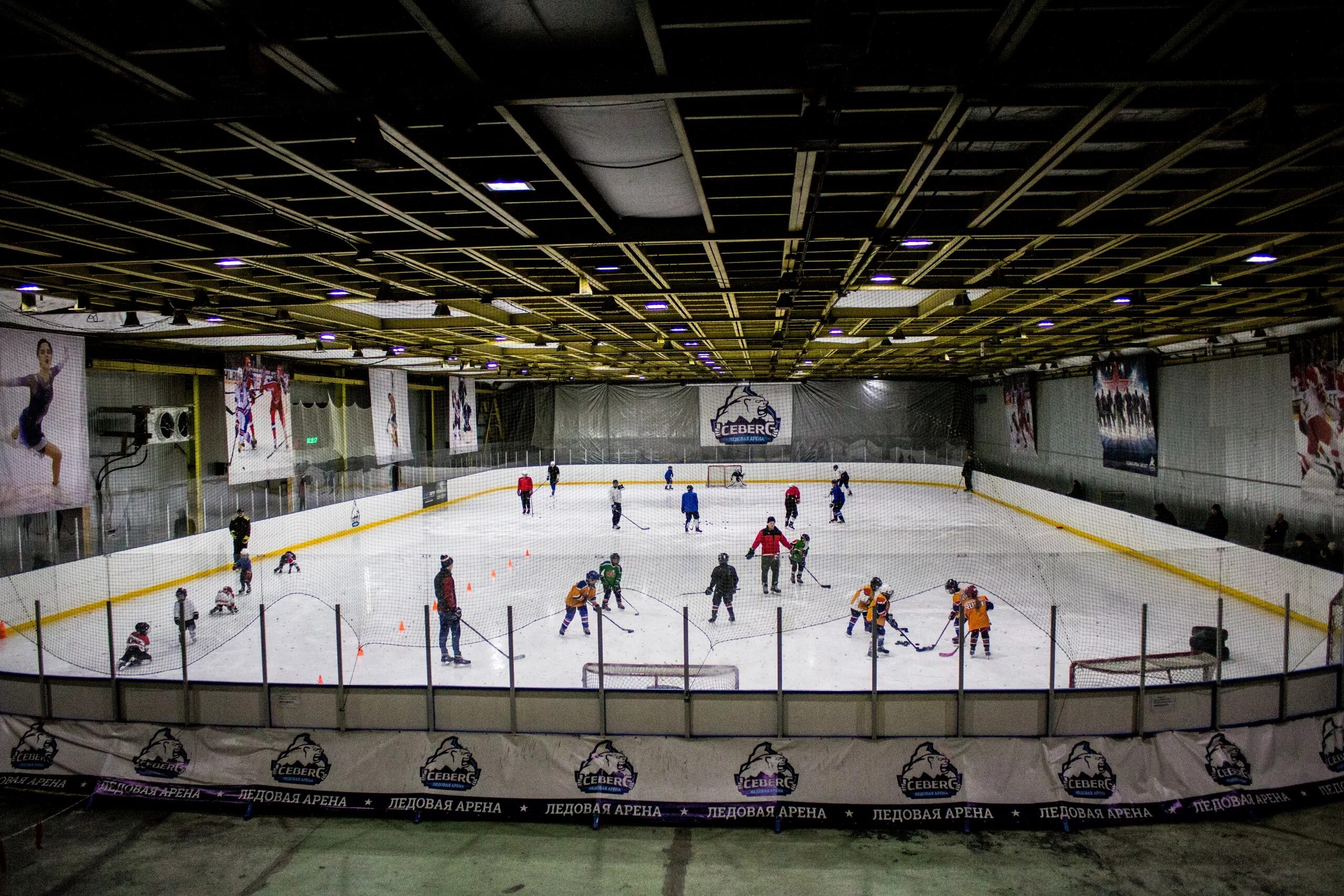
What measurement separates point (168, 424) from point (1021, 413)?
29869mm

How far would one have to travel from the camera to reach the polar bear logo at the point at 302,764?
7.02 meters

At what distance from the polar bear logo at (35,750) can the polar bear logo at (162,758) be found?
957 mm

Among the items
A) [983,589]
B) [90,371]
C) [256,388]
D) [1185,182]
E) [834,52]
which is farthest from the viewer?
[256,388]

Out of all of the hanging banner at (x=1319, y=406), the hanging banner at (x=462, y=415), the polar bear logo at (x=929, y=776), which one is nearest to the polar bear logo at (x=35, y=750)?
the polar bear logo at (x=929, y=776)

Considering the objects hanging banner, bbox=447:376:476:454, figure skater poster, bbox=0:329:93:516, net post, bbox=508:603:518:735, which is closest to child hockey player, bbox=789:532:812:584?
net post, bbox=508:603:518:735

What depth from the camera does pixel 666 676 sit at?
6.87 meters

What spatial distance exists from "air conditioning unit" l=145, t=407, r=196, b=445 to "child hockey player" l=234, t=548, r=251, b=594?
19.2 ft

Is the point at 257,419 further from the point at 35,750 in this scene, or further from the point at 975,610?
the point at 975,610

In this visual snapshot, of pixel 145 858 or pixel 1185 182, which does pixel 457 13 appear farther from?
pixel 145 858

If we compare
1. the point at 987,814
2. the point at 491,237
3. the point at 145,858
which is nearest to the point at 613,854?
the point at 987,814

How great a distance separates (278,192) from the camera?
589 centimetres

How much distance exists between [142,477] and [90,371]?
3.03 meters

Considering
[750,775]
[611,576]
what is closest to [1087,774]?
[750,775]

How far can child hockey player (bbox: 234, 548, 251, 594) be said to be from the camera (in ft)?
42.8
